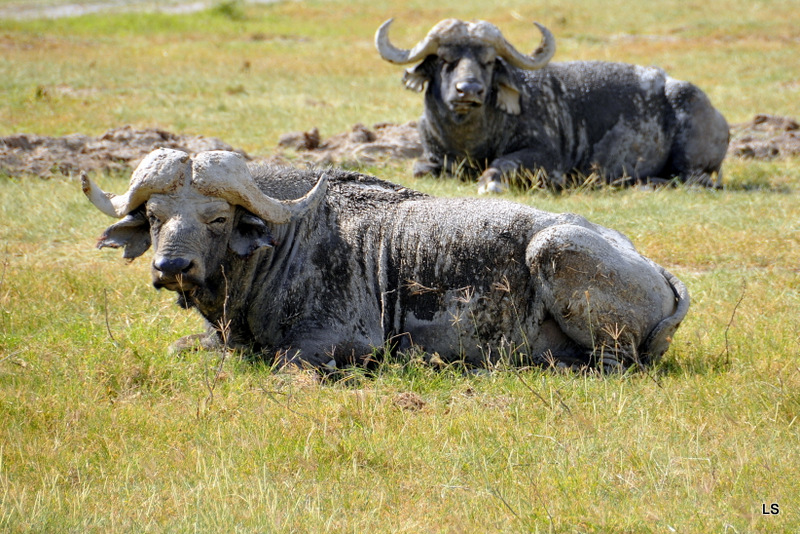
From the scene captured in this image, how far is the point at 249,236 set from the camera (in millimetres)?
6809

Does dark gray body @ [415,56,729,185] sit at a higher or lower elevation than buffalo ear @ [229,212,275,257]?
lower

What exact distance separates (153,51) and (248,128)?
1396cm

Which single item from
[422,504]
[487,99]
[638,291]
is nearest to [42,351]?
[422,504]

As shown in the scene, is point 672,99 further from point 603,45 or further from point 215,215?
point 603,45

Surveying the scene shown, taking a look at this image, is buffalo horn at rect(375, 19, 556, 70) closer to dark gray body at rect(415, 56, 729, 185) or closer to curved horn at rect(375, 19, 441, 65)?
curved horn at rect(375, 19, 441, 65)

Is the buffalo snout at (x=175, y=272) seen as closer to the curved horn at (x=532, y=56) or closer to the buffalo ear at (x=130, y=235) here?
the buffalo ear at (x=130, y=235)

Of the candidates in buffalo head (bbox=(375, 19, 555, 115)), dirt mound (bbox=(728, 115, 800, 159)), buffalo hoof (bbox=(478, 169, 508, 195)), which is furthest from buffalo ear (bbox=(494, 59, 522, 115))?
dirt mound (bbox=(728, 115, 800, 159))

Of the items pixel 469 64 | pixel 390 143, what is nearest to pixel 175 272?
pixel 469 64

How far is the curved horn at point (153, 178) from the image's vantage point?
638 centimetres

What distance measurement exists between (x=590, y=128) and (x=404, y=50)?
2.74m

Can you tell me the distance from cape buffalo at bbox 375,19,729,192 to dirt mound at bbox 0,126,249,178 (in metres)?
2.71

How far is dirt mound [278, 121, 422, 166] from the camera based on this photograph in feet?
45.9

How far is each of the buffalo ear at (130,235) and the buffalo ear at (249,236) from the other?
1.92 ft

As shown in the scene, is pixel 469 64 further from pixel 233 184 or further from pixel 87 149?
pixel 233 184
